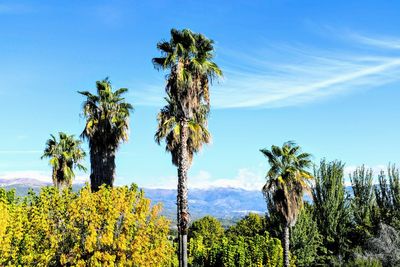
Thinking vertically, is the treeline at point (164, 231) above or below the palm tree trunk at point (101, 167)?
below

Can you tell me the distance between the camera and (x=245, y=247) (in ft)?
143

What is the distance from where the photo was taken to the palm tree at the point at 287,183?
36.8 metres

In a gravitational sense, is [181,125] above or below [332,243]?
above

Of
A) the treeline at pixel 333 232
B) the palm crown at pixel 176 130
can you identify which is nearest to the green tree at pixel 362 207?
the treeline at pixel 333 232

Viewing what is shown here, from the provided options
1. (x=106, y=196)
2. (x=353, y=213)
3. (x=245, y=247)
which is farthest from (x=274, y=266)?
(x=106, y=196)

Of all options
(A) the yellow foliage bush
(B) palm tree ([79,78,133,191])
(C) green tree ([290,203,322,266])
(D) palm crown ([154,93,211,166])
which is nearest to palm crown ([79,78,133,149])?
(B) palm tree ([79,78,133,191])

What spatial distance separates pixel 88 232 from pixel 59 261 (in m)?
2.23

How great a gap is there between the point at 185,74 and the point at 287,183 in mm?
15680

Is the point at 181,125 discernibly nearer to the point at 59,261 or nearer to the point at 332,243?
the point at 59,261

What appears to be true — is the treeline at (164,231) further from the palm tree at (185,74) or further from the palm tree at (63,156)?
the palm tree at (63,156)

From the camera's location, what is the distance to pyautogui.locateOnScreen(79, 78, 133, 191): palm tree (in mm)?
35156

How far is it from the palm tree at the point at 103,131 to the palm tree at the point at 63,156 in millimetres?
12461

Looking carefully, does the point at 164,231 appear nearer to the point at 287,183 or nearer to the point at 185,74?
the point at 185,74

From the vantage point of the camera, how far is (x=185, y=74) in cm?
2556
